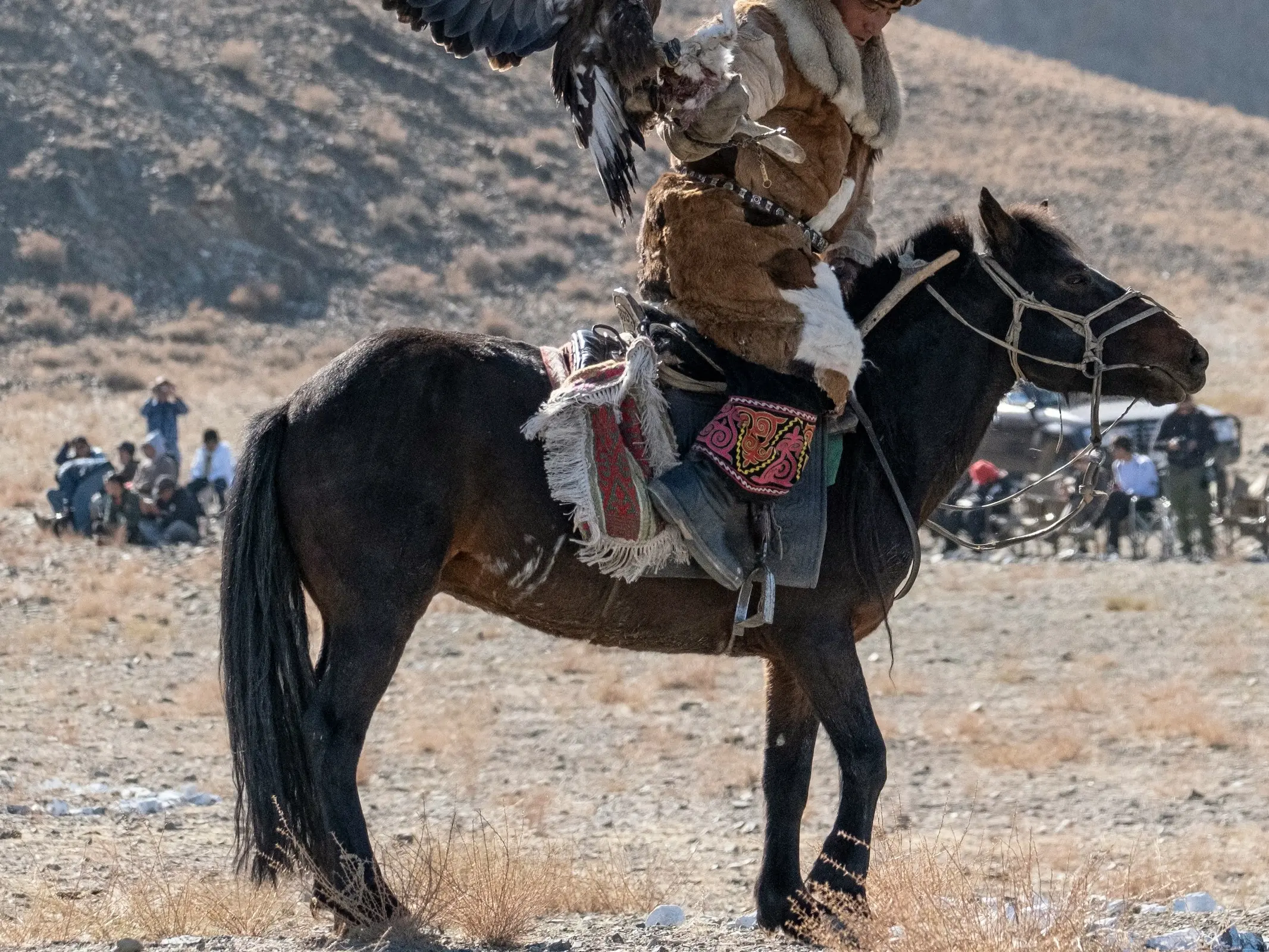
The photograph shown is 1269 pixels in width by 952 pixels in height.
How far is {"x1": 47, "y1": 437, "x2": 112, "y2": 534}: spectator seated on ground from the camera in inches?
806

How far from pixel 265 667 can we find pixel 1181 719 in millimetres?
8038

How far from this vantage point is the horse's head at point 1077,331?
635 cm

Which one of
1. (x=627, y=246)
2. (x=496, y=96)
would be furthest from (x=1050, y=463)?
(x=496, y=96)

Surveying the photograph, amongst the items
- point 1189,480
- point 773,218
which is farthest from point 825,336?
point 1189,480

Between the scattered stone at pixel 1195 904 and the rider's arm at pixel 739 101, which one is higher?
the rider's arm at pixel 739 101

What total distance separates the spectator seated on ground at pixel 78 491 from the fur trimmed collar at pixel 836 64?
52.8ft

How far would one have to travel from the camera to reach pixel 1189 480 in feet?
65.9

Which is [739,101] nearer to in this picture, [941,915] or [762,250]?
[762,250]

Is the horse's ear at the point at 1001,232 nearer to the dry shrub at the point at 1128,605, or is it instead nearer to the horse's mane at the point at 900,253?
the horse's mane at the point at 900,253

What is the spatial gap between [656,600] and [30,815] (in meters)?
4.56

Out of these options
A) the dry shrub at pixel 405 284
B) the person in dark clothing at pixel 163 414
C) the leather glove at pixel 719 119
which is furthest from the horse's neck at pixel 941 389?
the dry shrub at pixel 405 284

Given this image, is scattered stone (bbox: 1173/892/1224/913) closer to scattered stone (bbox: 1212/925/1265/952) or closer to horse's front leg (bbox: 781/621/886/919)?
scattered stone (bbox: 1212/925/1265/952)

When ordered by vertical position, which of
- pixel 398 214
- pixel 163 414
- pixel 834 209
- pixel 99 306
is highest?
pixel 398 214

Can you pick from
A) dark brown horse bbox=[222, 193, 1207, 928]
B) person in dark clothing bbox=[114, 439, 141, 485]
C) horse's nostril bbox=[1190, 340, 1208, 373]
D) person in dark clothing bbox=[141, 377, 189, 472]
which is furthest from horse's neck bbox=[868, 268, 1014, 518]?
person in dark clothing bbox=[141, 377, 189, 472]
